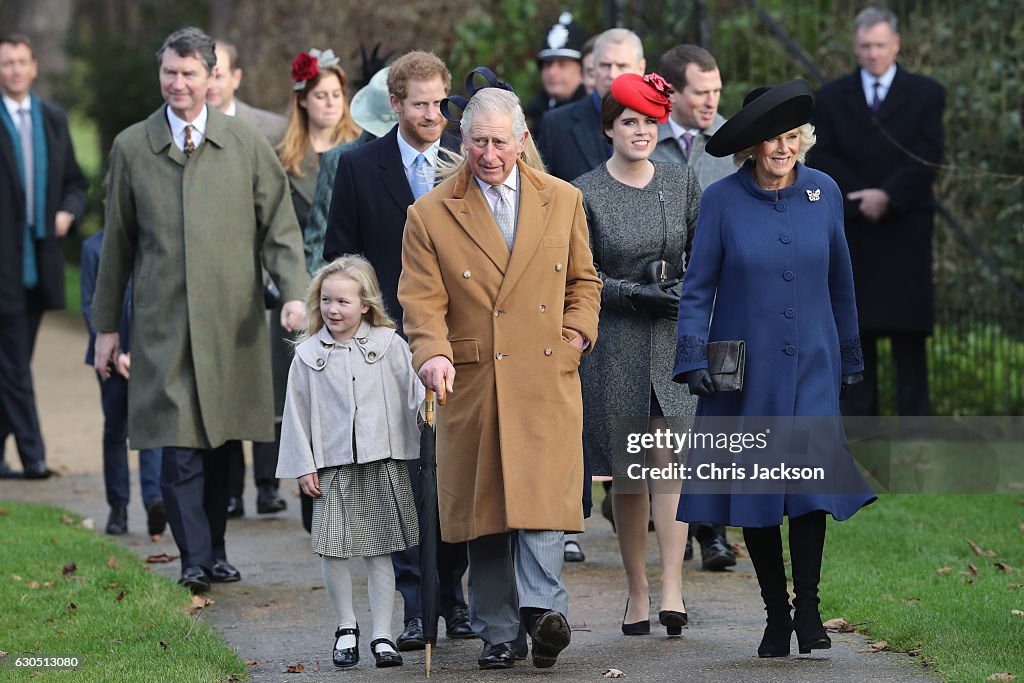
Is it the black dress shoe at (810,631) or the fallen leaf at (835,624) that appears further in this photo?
the fallen leaf at (835,624)

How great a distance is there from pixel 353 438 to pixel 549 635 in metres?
1.10

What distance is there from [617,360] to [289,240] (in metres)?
1.75

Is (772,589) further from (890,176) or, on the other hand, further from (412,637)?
(890,176)

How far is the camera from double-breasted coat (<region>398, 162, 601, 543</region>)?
20.1ft

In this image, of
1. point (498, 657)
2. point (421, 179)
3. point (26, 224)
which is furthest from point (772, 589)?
point (26, 224)

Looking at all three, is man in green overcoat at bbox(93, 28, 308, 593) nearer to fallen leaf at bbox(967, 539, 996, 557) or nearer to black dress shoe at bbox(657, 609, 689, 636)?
black dress shoe at bbox(657, 609, 689, 636)

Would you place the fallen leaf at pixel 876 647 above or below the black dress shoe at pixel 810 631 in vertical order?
below

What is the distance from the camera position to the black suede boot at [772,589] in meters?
6.33

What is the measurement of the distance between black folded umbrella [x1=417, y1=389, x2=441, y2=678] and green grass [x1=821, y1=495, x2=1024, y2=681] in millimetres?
1622

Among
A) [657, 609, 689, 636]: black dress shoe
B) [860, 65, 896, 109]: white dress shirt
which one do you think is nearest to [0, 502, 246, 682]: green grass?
[657, 609, 689, 636]: black dress shoe

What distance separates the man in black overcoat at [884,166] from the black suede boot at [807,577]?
4.60 meters

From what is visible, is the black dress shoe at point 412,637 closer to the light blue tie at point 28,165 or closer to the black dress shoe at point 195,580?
the black dress shoe at point 195,580

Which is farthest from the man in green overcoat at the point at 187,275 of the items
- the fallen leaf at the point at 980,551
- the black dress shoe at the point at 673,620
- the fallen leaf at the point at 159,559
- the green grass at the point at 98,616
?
the fallen leaf at the point at 980,551

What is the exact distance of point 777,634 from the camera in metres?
6.33
